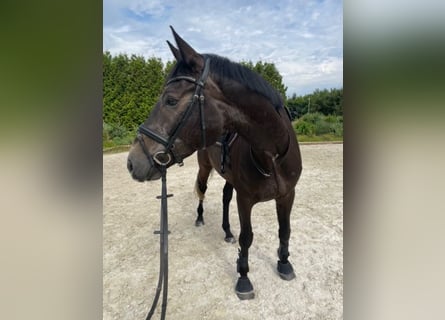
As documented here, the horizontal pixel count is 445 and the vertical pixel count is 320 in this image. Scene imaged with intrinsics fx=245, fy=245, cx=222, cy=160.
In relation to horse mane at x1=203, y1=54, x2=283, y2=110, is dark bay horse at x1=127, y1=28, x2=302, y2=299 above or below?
below

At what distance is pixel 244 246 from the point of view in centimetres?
178

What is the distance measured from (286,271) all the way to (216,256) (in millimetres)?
648

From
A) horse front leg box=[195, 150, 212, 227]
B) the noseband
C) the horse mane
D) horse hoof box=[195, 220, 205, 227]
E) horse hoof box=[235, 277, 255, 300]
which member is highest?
the horse mane

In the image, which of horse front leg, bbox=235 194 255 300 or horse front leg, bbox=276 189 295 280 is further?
horse front leg, bbox=276 189 295 280

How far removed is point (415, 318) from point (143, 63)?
2.61m

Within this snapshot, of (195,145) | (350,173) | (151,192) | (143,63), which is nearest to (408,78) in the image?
(350,173)

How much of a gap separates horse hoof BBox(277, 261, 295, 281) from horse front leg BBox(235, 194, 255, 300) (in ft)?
0.93

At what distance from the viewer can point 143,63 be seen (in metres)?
2.44

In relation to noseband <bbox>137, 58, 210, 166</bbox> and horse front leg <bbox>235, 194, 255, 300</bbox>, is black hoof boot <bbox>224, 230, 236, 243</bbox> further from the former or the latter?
noseband <bbox>137, 58, 210, 166</bbox>

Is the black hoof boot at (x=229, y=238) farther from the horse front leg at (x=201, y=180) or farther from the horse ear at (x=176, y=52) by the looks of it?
the horse ear at (x=176, y=52)

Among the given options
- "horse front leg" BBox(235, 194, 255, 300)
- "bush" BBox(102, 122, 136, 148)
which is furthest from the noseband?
"horse front leg" BBox(235, 194, 255, 300)

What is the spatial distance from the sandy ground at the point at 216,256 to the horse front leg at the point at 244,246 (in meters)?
0.06

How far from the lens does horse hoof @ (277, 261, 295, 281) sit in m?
1.85

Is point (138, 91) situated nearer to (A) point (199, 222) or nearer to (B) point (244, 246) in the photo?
(A) point (199, 222)
